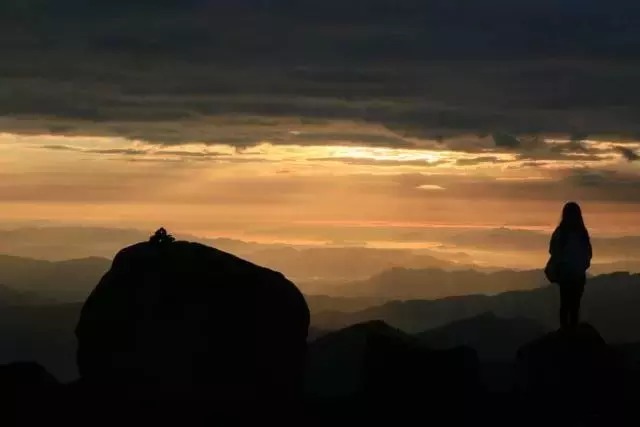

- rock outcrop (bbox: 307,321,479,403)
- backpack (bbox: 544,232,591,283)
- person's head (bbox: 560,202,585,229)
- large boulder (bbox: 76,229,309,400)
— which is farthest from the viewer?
large boulder (bbox: 76,229,309,400)

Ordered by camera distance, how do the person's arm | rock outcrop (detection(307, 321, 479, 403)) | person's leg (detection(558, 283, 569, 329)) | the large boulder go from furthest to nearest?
the large boulder → rock outcrop (detection(307, 321, 479, 403)) → person's leg (detection(558, 283, 569, 329)) → the person's arm

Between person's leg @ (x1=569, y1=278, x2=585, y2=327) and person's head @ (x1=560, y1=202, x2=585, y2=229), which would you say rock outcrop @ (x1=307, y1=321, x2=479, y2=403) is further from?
person's head @ (x1=560, y1=202, x2=585, y2=229)

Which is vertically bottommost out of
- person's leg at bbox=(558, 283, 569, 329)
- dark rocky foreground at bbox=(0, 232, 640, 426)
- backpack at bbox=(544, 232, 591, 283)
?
dark rocky foreground at bbox=(0, 232, 640, 426)

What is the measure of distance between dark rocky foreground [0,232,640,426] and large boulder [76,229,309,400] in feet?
0.11

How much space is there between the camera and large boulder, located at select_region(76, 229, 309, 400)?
128 ft

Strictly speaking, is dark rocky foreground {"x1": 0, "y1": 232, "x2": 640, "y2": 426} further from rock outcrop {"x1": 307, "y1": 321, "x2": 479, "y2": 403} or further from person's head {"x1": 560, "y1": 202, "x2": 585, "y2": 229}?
person's head {"x1": 560, "y1": 202, "x2": 585, "y2": 229}

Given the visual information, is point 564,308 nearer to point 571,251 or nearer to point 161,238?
point 571,251

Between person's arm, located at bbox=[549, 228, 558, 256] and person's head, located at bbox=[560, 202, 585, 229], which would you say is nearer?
person's head, located at bbox=[560, 202, 585, 229]

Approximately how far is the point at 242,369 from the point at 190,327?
82.9 inches

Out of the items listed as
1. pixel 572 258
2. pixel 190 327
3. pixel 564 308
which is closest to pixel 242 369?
pixel 190 327

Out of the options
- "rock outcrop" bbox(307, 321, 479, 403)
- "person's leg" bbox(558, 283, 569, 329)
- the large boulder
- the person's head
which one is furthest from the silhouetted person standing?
the large boulder

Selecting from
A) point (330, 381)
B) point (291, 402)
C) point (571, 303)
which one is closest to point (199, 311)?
point (291, 402)

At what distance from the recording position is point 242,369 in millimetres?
39500

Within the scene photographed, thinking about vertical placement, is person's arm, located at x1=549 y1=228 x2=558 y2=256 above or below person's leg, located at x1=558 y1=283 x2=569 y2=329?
above
